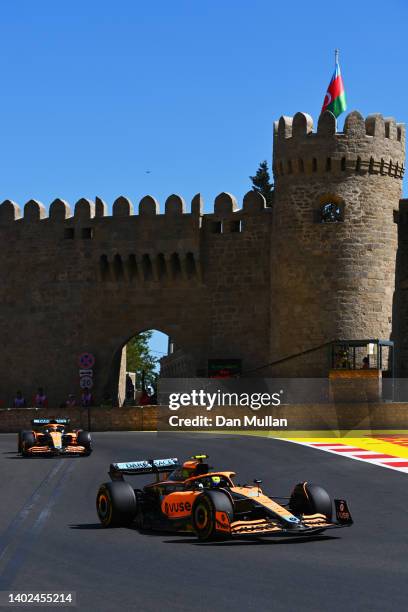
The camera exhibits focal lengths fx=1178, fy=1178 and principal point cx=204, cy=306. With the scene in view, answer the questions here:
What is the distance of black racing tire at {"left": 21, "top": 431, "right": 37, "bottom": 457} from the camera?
25.5m

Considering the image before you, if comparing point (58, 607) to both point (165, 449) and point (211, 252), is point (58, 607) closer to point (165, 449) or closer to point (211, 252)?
point (165, 449)

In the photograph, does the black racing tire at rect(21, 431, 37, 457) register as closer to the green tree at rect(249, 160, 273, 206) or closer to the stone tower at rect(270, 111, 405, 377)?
the stone tower at rect(270, 111, 405, 377)

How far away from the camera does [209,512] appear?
12.0m

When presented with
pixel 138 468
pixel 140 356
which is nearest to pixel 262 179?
pixel 140 356

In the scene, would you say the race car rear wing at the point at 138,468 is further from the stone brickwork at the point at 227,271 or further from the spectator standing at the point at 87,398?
the spectator standing at the point at 87,398

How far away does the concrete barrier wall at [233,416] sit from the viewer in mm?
34188

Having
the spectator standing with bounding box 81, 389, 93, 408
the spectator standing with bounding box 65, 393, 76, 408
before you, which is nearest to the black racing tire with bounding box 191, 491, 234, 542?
the spectator standing with bounding box 65, 393, 76, 408

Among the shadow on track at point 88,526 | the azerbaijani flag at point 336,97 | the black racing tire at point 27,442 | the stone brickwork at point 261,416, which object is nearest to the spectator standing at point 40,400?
the stone brickwork at point 261,416

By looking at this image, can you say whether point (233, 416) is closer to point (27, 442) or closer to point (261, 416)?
point (261, 416)

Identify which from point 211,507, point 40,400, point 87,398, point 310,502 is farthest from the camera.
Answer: point 40,400

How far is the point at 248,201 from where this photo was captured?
43250mm

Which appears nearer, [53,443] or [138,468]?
[138,468]

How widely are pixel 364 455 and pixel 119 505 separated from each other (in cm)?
1315

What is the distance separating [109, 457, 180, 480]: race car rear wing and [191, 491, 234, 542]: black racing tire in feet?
7.45
